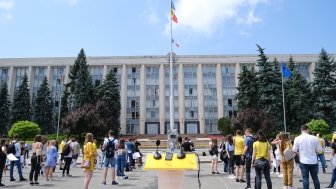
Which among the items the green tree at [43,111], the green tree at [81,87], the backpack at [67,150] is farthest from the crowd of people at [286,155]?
the green tree at [43,111]

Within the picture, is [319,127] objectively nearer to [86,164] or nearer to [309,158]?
[309,158]

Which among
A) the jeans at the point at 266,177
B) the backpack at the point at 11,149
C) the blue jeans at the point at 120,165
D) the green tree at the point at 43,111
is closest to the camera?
the jeans at the point at 266,177

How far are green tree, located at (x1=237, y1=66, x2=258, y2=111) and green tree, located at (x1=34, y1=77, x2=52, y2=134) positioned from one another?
37.6m

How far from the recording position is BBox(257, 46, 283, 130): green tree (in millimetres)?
44781

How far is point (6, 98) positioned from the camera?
6025cm

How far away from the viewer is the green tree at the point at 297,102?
156 feet

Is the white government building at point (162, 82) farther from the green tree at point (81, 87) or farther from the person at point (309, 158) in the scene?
the person at point (309, 158)

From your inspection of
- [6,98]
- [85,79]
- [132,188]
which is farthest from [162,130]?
[132,188]

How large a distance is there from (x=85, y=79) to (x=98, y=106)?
41.9 ft

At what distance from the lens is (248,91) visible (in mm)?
48344

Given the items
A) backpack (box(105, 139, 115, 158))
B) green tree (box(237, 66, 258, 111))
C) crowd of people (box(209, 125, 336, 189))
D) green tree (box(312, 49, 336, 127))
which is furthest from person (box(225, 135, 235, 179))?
green tree (box(312, 49, 336, 127))

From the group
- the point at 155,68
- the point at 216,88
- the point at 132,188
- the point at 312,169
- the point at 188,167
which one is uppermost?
the point at 155,68

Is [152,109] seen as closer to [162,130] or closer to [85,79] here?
[162,130]

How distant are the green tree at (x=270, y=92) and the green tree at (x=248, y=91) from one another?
1810mm
